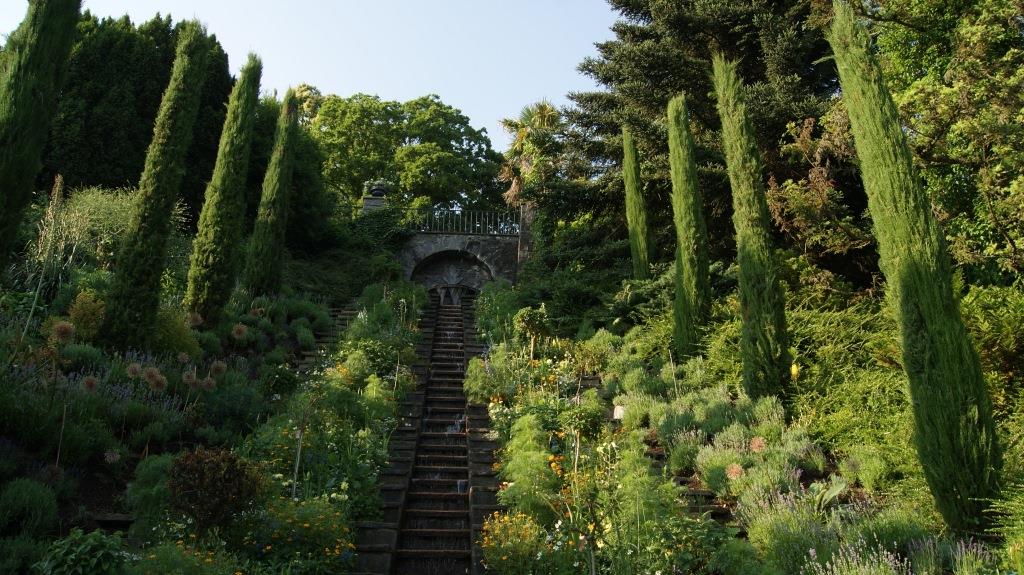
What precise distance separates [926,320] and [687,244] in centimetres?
584

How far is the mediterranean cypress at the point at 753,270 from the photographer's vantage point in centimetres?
879

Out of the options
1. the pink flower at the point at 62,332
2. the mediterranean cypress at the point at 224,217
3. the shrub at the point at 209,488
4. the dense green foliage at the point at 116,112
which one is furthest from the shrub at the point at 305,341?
the shrub at the point at 209,488

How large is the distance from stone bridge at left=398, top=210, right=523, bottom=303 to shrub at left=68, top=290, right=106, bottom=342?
1332cm

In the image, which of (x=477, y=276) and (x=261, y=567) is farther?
(x=477, y=276)

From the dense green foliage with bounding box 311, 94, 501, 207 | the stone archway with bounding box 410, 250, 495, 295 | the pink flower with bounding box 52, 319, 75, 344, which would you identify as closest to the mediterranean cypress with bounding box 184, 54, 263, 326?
the pink flower with bounding box 52, 319, 75, 344

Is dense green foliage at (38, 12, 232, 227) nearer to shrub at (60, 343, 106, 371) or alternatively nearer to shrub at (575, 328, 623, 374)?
shrub at (60, 343, 106, 371)

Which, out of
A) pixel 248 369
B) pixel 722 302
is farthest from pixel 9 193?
pixel 722 302

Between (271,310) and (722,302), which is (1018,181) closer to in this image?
(722,302)

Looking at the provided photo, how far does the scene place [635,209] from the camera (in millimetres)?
15312

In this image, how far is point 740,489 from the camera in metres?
6.22

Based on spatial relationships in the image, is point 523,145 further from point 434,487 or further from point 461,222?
point 434,487

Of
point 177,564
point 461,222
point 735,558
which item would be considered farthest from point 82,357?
point 461,222

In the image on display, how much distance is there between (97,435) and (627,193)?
1170 centimetres

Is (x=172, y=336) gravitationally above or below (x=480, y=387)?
above
